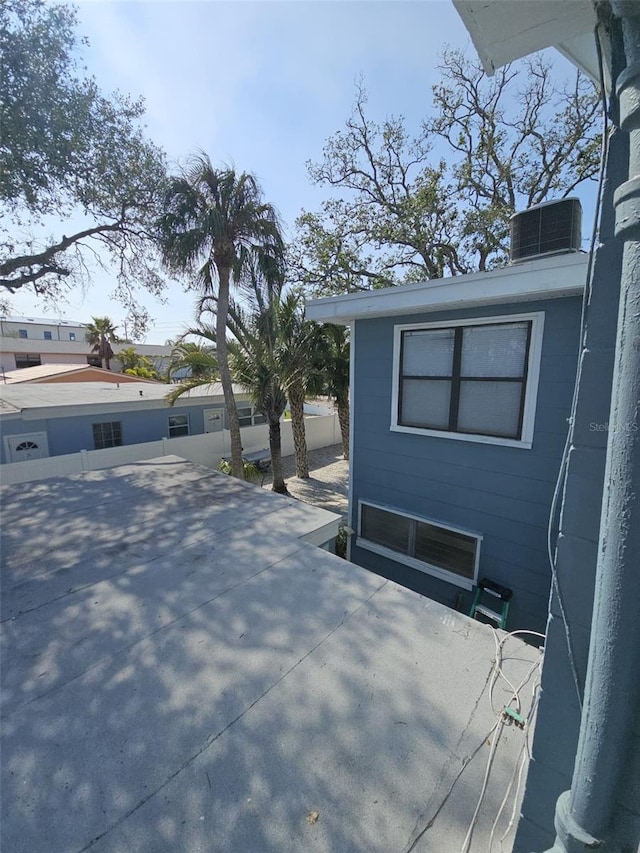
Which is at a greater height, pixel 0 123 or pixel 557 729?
pixel 0 123

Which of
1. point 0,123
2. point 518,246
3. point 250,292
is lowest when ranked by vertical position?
Answer: point 518,246

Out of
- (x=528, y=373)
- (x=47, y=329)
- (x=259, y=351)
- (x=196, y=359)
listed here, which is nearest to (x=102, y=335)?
(x=47, y=329)

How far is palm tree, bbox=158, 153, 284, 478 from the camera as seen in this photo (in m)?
7.63

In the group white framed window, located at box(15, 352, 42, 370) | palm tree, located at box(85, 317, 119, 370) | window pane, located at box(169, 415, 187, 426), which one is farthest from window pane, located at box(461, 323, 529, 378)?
white framed window, located at box(15, 352, 42, 370)

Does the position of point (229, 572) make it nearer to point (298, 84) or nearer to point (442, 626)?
point (442, 626)

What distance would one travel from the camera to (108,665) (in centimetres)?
210

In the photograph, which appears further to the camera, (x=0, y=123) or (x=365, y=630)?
(x=0, y=123)

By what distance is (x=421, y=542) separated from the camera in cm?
504

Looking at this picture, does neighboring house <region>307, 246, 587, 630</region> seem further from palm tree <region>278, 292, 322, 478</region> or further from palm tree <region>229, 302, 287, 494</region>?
palm tree <region>278, 292, 322, 478</region>

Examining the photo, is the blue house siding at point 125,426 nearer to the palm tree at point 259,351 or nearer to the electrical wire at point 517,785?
the palm tree at point 259,351

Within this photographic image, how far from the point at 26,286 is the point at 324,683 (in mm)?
10784

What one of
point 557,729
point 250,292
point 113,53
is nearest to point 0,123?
point 113,53

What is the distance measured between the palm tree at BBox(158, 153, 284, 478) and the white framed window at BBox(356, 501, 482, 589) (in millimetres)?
5567

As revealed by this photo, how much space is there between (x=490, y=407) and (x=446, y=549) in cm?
197
